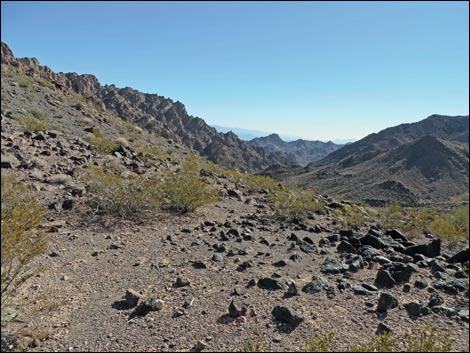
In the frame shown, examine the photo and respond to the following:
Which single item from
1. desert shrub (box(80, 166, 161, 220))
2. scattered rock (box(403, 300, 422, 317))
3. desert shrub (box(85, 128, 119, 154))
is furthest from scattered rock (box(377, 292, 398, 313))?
desert shrub (box(85, 128, 119, 154))

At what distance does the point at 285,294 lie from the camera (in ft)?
24.2

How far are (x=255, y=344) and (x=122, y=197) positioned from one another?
8245mm

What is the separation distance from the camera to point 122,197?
12.1 m

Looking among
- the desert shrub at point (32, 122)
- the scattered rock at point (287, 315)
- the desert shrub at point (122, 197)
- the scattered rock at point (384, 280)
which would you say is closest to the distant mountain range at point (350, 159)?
the desert shrub at point (32, 122)

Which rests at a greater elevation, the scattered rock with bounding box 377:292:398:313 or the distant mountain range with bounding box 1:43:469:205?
the distant mountain range with bounding box 1:43:469:205

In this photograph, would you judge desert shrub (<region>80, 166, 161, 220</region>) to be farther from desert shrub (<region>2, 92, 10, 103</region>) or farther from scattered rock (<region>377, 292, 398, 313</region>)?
desert shrub (<region>2, 92, 10, 103</region>)

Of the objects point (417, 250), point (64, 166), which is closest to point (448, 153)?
point (417, 250)

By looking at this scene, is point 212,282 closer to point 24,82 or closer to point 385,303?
point 385,303

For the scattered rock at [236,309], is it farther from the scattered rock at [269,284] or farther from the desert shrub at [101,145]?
the desert shrub at [101,145]

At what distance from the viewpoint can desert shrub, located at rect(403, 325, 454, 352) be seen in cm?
472

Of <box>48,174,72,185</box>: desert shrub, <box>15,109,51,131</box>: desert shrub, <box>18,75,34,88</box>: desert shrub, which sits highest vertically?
<box>18,75,34,88</box>: desert shrub

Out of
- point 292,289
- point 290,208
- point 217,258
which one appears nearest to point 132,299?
point 217,258

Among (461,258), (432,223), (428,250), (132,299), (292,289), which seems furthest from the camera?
(432,223)

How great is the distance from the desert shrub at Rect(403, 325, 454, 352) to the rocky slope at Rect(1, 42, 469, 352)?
339mm
